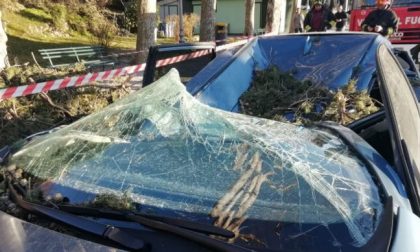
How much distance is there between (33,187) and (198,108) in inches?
32.5

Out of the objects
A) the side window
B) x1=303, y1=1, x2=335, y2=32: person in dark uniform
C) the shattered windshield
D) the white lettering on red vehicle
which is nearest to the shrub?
x1=303, y1=1, x2=335, y2=32: person in dark uniform

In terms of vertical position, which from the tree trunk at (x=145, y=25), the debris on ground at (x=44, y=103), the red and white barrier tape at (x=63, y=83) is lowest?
the debris on ground at (x=44, y=103)

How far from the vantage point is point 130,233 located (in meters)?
1.57

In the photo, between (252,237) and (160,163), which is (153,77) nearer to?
(160,163)

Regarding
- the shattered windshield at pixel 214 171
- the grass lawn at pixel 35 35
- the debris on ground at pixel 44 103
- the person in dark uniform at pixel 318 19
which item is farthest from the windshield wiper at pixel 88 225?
the grass lawn at pixel 35 35

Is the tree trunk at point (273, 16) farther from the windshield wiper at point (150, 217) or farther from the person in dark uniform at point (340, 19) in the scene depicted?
the windshield wiper at point (150, 217)

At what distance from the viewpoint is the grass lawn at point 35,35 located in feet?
51.6

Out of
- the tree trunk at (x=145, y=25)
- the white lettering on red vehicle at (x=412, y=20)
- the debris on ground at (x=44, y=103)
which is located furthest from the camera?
the white lettering on red vehicle at (x=412, y=20)

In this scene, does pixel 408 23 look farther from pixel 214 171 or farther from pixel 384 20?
pixel 214 171

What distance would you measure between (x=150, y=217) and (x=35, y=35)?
57.0 feet

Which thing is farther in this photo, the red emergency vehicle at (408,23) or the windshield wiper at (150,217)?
the red emergency vehicle at (408,23)

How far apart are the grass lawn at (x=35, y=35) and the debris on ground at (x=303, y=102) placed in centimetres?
1241

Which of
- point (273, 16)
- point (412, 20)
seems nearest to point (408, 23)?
point (412, 20)

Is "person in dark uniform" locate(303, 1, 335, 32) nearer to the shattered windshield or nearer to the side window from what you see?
the side window
